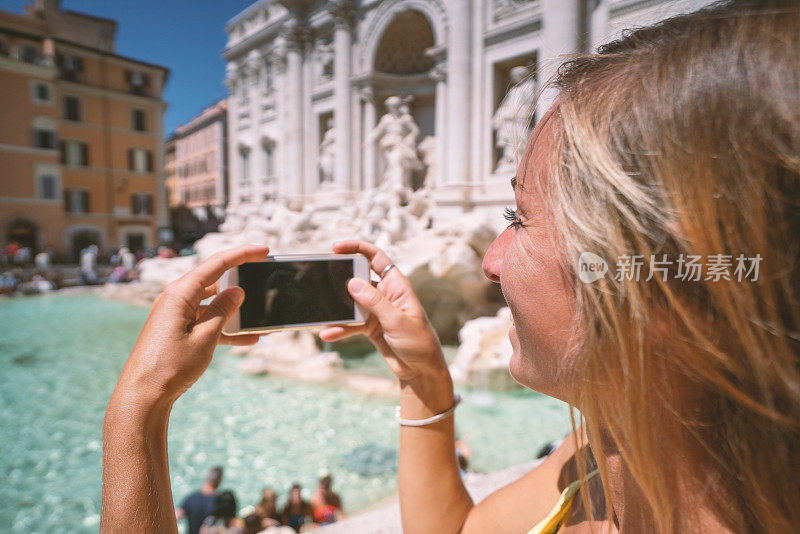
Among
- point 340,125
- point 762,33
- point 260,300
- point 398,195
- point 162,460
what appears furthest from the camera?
point 340,125

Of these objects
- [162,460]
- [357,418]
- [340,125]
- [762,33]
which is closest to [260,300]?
[162,460]


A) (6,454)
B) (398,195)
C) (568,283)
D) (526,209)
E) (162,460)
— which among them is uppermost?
(398,195)

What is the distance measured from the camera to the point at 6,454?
4102 mm

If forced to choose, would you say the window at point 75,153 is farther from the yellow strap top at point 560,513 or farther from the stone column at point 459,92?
the yellow strap top at point 560,513

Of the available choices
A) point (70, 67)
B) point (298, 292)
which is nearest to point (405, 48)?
point (298, 292)

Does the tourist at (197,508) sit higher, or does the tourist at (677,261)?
the tourist at (677,261)

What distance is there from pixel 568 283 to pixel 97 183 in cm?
2365

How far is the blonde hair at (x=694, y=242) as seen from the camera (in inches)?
16.2

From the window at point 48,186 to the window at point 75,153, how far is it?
1191 millimetres

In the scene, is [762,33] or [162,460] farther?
[162,460]

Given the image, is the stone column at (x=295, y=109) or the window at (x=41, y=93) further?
the window at (x=41, y=93)

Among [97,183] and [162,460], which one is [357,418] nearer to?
[162,460]

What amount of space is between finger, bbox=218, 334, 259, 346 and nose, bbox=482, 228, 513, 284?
62 centimetres

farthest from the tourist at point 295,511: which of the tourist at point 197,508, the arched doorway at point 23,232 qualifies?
the arched doorway at point 23,232
